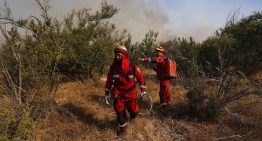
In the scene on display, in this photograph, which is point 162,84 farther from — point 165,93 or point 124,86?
point 124,86

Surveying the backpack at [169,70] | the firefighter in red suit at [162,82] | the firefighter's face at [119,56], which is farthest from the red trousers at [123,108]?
the backpack at [169,70]

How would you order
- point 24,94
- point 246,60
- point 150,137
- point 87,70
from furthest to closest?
point 246,60
point 87,70
point 24,94
point 150,137

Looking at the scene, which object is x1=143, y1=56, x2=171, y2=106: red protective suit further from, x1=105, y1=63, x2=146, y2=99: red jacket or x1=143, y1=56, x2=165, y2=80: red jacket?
x1=105, y1=63, x2=146, y2=99: red jacket

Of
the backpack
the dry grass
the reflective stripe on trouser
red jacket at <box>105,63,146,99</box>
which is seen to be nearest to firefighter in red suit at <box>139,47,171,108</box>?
the reflective stripe on trouser

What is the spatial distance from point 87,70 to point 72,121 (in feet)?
8.72

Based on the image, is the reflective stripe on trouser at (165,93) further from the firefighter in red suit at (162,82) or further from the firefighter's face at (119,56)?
the firefighter's face at (119,56)

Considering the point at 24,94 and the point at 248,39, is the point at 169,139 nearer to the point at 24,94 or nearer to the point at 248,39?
the point at 24,94

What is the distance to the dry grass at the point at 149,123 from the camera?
309 inches

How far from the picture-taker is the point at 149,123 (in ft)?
27.3

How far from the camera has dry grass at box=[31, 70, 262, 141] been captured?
785 centimetres

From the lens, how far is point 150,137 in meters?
7.77

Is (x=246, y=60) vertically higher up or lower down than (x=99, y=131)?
higher up

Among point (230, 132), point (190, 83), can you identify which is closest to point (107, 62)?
point (190, 83)

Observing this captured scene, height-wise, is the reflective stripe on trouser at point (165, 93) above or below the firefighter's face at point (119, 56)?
below
